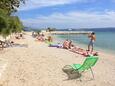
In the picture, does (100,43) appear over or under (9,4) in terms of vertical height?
under

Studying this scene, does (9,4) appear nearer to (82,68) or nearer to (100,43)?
(82,68)

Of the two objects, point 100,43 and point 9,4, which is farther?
point 100,43

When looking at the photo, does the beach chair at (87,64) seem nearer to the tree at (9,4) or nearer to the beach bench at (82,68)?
the beach bench at (82,68)

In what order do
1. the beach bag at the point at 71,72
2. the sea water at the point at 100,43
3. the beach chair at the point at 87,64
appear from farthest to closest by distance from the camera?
the sea water at the point at 100,43 → the beach bag at the point at 71,72 → the beach chair at the point at 87,64

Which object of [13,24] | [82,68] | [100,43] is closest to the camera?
[82,68]

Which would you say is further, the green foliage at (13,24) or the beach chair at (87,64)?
the green foliage at (13,24)

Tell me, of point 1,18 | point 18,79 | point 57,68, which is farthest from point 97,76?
point 1,18

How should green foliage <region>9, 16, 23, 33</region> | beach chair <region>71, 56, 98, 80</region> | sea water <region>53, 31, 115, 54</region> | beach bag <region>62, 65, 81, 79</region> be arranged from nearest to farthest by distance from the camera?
1. beach chair <region>71, 56, 98, 80</region>
2. beach bag <region>62, 65, 81, 79</region>
3. green foliage <region>9, 16, 23, 33</region>
4. sea water <region>53, 31, 115, 54</region>

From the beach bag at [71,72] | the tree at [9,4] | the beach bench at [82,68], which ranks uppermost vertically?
the tree at [9,4]

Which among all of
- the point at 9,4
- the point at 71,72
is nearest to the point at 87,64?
the point at 71,72

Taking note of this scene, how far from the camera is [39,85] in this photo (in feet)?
32.9

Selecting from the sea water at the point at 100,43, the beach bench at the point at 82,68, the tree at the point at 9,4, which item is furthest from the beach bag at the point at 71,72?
the sea water at the point at 100,43

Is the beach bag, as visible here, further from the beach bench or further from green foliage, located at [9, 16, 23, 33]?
green foliage, located at [9, 16, 23, 33]

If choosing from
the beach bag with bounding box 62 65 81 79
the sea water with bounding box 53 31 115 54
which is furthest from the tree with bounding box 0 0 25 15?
the sea water with bounding box 53 31 115 54
